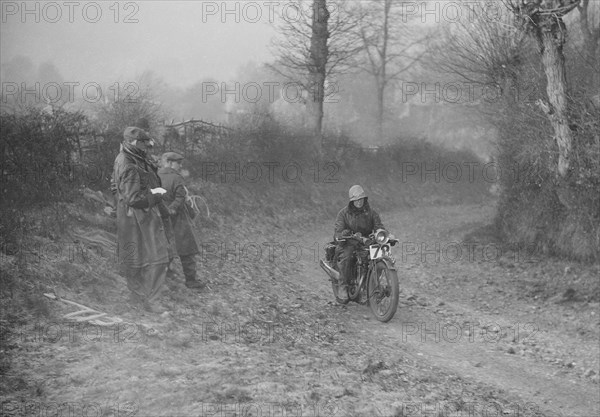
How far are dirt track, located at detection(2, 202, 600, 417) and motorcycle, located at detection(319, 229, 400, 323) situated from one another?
0.26 metres

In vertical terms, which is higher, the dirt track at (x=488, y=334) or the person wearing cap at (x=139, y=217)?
the person wearing cap at (x=139, y=217)

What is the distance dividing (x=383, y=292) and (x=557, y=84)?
656cm

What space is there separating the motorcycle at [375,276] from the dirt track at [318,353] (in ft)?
0.86

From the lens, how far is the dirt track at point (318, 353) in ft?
17.7

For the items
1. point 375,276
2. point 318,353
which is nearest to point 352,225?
point 375,276

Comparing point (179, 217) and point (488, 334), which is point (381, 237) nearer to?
point (488, 334)

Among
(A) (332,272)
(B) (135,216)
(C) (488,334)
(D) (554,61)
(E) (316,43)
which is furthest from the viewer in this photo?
(E) (316,43)

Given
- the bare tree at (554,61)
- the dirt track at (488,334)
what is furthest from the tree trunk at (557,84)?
the dirt track at (488,334)

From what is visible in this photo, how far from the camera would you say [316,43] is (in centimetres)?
2175

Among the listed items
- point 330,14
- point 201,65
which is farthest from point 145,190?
point 201,65

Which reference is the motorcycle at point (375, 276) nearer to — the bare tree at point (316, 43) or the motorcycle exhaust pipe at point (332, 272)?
the motorcycle exhaust pipe at point (332, 272)

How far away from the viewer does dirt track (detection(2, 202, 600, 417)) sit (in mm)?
5395

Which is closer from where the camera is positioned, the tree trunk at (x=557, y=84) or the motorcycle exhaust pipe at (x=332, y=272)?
the motorcycle exhaust pipe at (x=332, y=272)

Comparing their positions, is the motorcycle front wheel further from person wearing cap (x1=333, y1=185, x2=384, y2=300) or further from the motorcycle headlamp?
person wearing cap (x1=333, y1=185, x2=384, y2=300)
